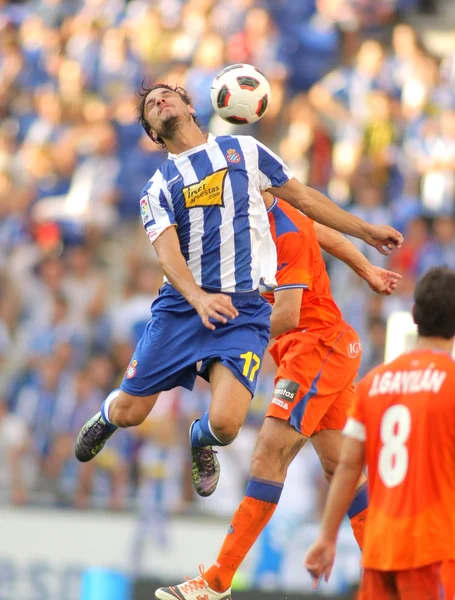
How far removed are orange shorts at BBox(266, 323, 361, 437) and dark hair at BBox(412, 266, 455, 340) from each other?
208 cm

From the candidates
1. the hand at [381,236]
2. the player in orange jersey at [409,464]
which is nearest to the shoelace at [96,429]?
the hand at [381,236]

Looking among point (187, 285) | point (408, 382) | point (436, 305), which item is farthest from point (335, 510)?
point (187, 285)

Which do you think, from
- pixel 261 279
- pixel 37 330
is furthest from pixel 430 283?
pixel 37 330

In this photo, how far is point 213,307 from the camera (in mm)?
6469

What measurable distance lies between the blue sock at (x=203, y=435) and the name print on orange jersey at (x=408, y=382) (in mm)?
1817

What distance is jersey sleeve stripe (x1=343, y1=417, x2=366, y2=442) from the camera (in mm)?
5301

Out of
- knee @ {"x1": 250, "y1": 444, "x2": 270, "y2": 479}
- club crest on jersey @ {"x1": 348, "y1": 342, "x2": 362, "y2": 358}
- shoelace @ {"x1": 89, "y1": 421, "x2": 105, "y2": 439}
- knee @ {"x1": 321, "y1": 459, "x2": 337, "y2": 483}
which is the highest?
club crest on jersey @ {"x1": 348, "y1": 342, "x2": 362, "y2": 358}

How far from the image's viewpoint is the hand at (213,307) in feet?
21.1

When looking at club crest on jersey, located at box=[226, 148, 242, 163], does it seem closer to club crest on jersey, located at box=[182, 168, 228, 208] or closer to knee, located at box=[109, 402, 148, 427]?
club crest on jersey, located at box=[182, 168, 228, 208]

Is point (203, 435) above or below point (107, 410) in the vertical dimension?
below

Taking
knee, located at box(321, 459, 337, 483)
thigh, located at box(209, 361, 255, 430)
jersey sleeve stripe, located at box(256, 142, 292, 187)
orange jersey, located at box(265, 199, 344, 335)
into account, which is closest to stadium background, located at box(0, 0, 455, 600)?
knee, located at box(321, 459, 337, 483)

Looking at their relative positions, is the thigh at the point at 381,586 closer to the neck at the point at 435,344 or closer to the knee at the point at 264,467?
the neck at the point at 435,344

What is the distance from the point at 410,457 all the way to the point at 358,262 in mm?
2341

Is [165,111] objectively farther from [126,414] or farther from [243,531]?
[243,531]
